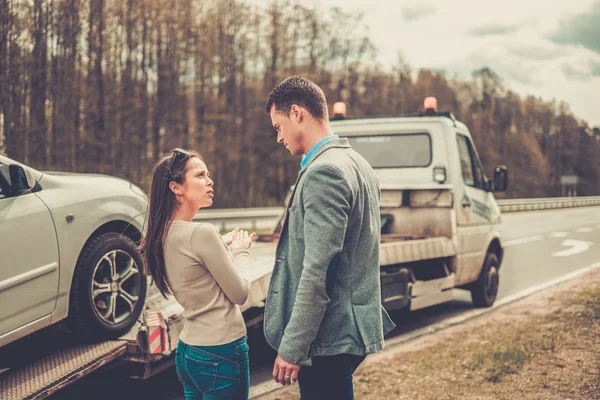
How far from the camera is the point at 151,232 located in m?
2.61

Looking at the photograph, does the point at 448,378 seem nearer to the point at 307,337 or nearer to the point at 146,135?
the point at 307,337

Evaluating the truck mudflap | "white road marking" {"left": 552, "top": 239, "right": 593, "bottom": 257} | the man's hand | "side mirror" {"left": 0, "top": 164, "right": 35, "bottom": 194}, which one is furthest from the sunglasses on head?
"white road marking" {"left": 552, "top": 239, "right": 593, "bottom": 257}

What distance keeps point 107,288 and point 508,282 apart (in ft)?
25.9

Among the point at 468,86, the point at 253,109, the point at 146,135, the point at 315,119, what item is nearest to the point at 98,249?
the point at 315,119

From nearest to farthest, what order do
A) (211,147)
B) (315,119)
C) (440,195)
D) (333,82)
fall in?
(315,119), (440,195), (211,147), (333,82)

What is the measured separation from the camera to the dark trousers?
2389 mm

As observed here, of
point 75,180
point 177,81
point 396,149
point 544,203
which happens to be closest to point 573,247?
point 396,149

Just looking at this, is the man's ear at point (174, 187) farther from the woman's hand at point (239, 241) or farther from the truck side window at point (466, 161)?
the truck side window at point (466, 161)

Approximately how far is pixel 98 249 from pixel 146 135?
21.2 metres

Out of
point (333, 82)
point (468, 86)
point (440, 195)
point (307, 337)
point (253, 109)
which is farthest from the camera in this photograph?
point (468, 86)

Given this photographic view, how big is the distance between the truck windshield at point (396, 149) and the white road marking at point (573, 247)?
716 centimetres

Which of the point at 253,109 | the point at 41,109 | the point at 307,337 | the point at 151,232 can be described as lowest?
the point at 307,337

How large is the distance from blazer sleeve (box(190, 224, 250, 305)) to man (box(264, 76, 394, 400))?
0.48 feet

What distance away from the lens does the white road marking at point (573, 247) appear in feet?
46.4
